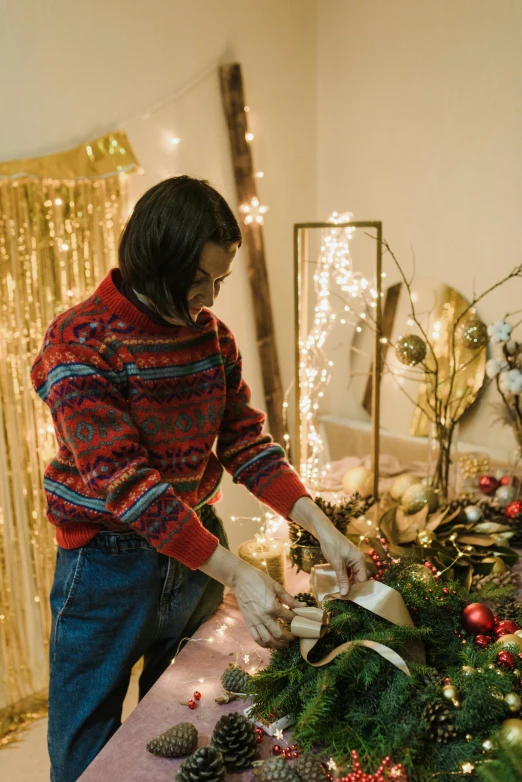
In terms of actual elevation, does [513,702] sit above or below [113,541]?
below

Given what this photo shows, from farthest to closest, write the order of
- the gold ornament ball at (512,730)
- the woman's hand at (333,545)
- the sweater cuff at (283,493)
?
the sweater cuff at (283,493)
the woman's hand at (333,545)
the gold ornament ball at (512,730)

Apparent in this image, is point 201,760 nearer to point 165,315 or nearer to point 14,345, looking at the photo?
point 165,315

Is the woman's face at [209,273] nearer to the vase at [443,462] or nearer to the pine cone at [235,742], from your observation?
the pine cone at [235,742]

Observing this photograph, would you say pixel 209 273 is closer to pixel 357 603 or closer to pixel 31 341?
pixel 357 603

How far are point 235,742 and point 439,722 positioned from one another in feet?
0.87

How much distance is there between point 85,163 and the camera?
6.15ft

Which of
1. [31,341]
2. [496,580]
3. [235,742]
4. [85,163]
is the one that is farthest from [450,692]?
[85,163]

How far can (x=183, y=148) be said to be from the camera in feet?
7.36

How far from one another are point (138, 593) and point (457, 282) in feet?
5.45

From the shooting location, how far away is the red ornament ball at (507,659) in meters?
0.95

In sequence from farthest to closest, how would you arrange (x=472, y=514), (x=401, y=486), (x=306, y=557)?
1. (x=401, y=486)
2. (x=472, y=514)
3. (x=306, y=557)

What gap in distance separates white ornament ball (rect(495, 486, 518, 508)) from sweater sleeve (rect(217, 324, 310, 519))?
74 cm

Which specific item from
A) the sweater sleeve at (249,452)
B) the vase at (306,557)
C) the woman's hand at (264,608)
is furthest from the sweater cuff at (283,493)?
the woman's hand at (264,608)

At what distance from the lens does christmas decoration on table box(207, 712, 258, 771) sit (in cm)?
→ 86
